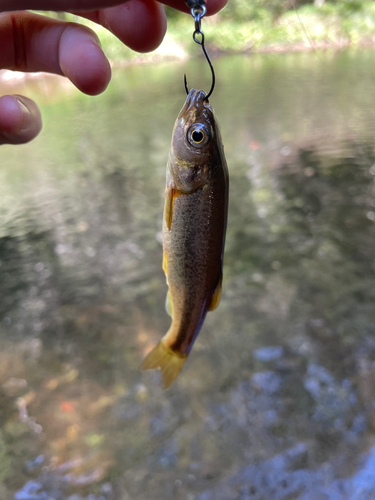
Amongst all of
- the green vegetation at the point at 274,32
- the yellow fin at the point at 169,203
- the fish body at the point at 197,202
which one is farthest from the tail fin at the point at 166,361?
the green vegetation at the point at 274,32

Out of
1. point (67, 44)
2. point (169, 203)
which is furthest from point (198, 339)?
point (67, 44)

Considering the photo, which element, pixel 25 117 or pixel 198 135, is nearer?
pixel 198 135

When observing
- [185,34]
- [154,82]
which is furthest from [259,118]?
[185,34]

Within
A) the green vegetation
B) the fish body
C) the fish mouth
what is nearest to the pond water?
the fish body

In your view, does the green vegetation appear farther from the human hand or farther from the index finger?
the index finger

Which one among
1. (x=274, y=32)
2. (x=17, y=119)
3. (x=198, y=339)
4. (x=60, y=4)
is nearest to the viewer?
(x=60, y=4)

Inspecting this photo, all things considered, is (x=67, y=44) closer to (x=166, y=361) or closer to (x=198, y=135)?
(x=198, y=135)

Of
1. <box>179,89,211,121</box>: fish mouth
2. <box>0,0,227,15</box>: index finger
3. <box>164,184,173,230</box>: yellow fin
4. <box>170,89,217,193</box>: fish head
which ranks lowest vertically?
<box>164,184,173,230</box>: yellow fin
